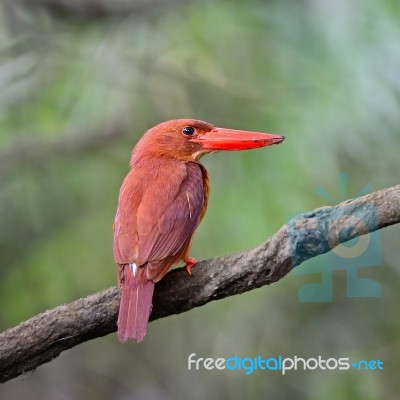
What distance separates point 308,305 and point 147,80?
5.03 feet

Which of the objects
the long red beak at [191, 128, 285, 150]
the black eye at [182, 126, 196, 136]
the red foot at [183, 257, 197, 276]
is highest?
the black eye at [182, 126, 196, 136]

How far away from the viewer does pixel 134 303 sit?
95.3 inches

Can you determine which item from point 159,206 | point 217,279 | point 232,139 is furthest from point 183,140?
point 217,279

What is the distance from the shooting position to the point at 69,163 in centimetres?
489

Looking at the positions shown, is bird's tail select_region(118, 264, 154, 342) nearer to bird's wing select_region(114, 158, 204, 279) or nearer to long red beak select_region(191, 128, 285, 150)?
bird's wing select_region(114, 158, 204, 279)

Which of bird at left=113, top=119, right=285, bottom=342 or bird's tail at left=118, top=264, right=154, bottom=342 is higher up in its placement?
bird at left=113, top=119, right=285, bottom=342

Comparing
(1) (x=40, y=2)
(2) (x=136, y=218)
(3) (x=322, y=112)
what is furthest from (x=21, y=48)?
(2) (x=136, y=218)

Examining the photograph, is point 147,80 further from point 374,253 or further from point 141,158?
point 141,158

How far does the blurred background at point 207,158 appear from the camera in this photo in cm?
392

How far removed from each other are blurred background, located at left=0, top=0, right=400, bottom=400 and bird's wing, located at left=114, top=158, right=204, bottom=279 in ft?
3.22

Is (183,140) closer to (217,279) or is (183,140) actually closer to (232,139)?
(232,139)

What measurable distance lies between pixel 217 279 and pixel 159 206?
0.27 metres

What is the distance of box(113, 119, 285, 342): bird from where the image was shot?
2457mm

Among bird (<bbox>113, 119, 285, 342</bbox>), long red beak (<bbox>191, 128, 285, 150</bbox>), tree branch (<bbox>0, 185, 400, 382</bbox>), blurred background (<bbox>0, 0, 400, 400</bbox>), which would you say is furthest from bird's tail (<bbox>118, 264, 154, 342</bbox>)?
blurred background (<bbox>0, 0, 400, 400</bbox>)
